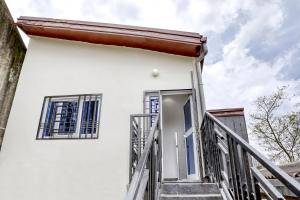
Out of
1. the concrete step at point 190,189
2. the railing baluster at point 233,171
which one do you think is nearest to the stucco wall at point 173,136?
the concrete step at point 190,189

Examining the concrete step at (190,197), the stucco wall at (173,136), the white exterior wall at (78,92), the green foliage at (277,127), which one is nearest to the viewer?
the concrete step at (190,197)

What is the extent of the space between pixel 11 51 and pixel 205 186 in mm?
5269

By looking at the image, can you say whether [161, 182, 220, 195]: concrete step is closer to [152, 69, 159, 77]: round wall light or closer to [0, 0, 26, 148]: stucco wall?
[152, 69, 159, 77]: round wall light

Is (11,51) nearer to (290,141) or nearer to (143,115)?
(143,115)

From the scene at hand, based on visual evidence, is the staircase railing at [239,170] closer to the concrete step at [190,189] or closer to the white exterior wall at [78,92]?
the concrete step at [190,189]

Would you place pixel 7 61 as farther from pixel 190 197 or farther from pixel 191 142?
pixel 190 197

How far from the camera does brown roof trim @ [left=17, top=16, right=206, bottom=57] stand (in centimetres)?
485

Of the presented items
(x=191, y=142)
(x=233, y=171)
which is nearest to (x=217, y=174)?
(x=233, y=171)

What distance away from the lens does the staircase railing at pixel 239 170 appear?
134 centimetres

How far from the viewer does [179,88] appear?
188 inches

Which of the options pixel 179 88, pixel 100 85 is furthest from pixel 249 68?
pixel 100 85

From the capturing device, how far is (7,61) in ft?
17.1

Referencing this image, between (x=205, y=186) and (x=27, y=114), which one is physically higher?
(x=27, y=114)

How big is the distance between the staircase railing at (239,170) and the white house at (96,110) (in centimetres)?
33
